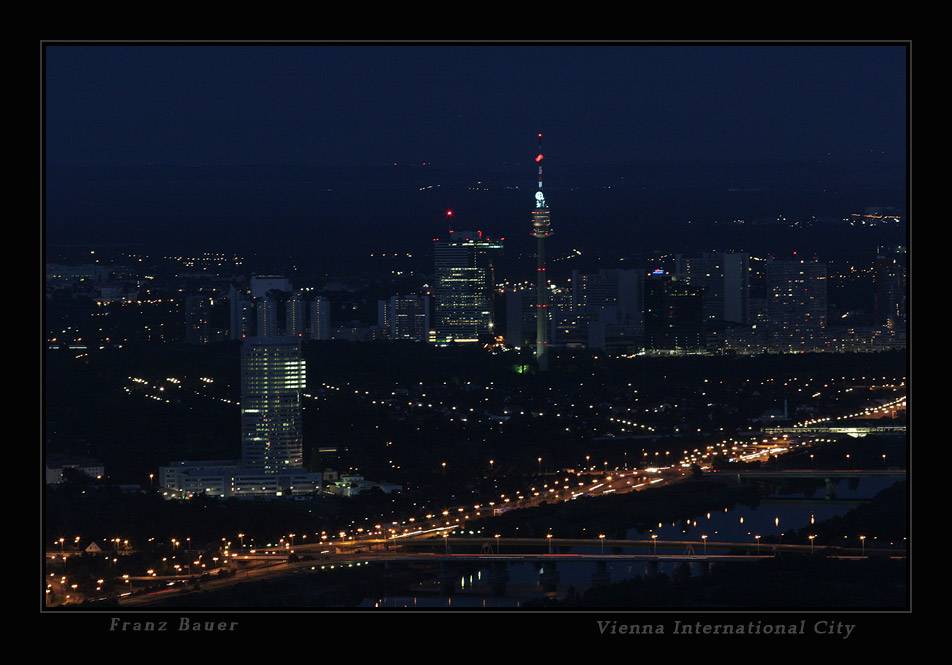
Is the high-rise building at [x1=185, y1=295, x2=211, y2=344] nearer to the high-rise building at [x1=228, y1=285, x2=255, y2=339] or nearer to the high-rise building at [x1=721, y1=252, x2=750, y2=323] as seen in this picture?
the high-rise building at [x1=228, y1=285, x2=255, y2=339]

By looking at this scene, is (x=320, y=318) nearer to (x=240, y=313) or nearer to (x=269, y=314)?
(x=269, y=314)

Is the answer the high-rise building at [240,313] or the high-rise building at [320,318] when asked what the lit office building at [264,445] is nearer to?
the high-rise building at [240,313]

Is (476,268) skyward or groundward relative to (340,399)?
skyward

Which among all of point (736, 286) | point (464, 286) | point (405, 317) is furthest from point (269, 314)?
point (736, 286)

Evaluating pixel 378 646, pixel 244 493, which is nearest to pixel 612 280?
pixel 244 493

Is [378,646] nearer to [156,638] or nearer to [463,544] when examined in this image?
[156,638]

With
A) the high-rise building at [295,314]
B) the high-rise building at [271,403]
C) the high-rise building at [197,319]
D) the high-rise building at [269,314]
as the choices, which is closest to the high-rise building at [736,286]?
the high-rise building at [295,314]
